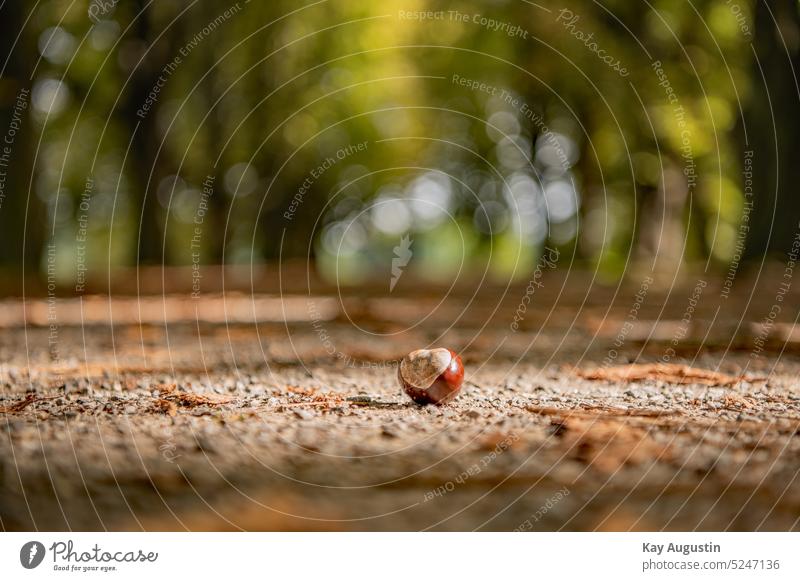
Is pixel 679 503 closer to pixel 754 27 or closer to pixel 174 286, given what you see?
pixel 754 27

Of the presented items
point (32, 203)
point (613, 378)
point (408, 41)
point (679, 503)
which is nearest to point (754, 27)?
point (613, 378)

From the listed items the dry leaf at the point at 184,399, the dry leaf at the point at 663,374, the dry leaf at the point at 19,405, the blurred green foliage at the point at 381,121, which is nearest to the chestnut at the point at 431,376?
the dry leaf at the point at 184,399

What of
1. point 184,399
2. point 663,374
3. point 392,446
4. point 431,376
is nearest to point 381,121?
point 663,374

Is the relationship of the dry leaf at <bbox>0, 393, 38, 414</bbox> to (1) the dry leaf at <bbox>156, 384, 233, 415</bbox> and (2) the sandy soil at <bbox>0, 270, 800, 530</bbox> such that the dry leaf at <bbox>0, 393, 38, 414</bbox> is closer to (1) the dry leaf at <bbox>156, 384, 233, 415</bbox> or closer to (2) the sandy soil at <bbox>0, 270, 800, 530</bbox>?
(2) the sandy soil at <bbox>0, 270, 800, 530</bbox>

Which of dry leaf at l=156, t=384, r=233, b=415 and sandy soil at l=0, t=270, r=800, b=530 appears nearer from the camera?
sandy soil at l=0, t=270, r=800, b=530
